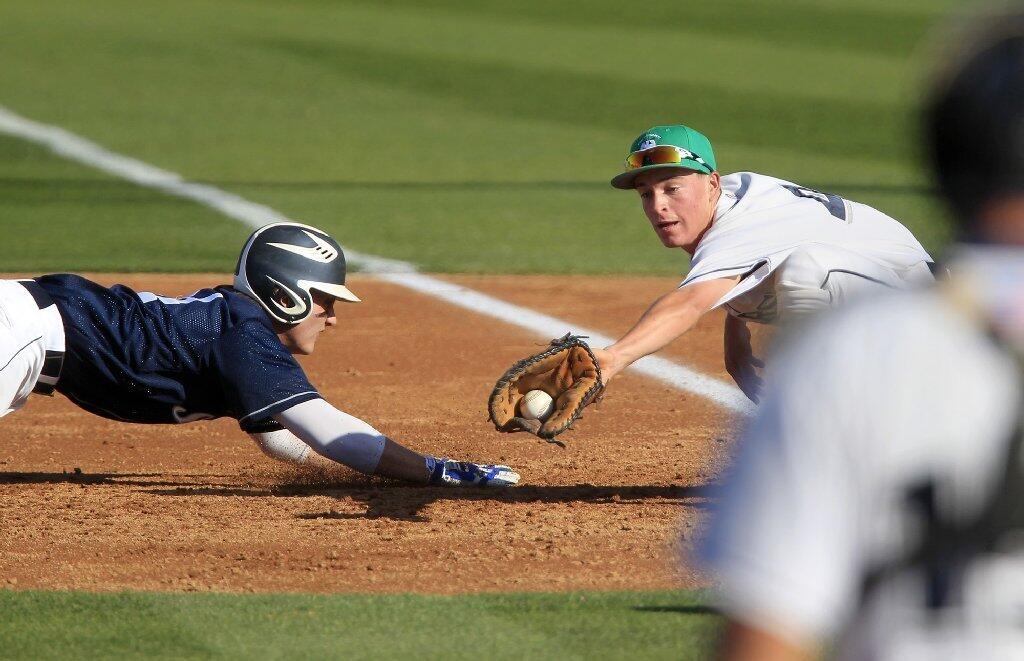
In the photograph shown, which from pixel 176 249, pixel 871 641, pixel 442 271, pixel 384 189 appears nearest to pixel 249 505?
pixel 871 641

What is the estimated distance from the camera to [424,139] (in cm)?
1622

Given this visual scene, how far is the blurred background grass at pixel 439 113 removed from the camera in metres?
11.7

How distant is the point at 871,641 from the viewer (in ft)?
5.08

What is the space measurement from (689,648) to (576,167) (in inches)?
435

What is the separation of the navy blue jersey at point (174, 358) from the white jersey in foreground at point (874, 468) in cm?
392

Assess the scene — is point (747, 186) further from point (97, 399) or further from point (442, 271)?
point (442, 271)

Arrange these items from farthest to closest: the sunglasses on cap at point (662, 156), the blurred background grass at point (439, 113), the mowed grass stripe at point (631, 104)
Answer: the mowed grass stripe at point (631, 104) → the blurred background grass at point (439, 113) → the sunglasses on cap at point (662, 156)

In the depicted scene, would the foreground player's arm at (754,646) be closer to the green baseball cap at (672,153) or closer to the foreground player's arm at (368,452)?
the green baseball cap at (672,153)

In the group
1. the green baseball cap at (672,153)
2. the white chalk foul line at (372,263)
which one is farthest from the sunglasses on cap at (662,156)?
the white chalk foul line at (372,263)

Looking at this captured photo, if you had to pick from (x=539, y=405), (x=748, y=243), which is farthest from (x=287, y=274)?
(x=748, y=243)

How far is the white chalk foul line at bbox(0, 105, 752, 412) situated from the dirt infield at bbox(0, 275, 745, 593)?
0.16m

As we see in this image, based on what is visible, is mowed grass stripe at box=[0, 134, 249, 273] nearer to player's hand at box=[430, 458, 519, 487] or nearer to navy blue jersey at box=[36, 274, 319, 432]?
navy blue jersey at box=[36, 274, 319, 432]

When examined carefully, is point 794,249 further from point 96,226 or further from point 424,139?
point 424,139

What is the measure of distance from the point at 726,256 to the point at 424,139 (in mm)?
11464
